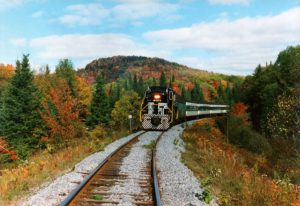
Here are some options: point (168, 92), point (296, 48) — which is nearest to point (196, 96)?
point (296, 48)

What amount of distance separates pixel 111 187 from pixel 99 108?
52.5 metres

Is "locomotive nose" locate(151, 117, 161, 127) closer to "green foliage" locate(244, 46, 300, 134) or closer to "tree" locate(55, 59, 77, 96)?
"green foliage" locate(244, 46, 300, 134)

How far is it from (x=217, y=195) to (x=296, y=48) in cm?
6312

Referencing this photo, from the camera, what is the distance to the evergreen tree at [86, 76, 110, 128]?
6189cm

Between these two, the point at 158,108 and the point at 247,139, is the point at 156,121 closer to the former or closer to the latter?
the point at 158,108

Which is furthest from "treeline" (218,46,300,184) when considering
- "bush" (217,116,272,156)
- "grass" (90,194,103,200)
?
"grass" (90,194,103,200)

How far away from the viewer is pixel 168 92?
102ft

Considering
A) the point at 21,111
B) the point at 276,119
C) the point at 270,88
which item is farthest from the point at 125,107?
the point at 276,119

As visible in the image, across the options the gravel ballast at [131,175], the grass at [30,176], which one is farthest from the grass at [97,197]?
the grass at [30,176]

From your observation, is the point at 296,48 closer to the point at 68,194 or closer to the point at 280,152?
the point at 280,152

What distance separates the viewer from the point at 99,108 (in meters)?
62.2

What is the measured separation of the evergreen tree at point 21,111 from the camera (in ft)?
143

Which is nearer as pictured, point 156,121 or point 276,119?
point 156,121

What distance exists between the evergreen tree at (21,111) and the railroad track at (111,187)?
3263 cm
